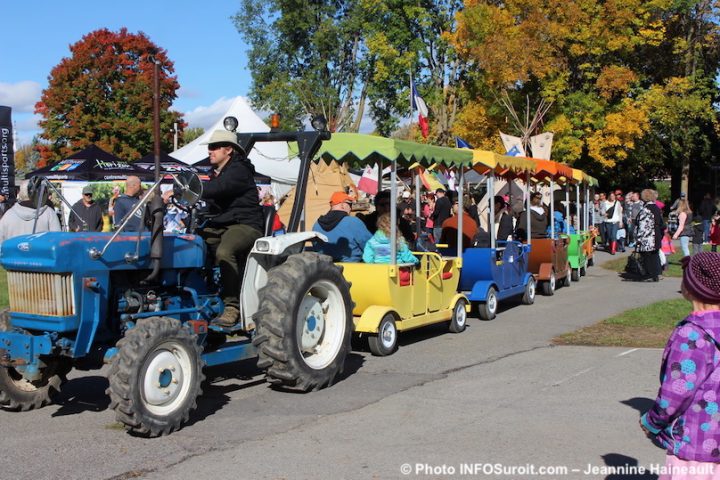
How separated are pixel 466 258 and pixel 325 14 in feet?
118

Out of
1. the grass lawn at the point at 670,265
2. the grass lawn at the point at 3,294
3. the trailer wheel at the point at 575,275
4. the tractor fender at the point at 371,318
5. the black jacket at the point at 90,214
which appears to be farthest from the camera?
the grass lawn at the point at 670,265

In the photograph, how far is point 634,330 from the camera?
10398 millimetres

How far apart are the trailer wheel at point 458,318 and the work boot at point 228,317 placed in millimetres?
4311

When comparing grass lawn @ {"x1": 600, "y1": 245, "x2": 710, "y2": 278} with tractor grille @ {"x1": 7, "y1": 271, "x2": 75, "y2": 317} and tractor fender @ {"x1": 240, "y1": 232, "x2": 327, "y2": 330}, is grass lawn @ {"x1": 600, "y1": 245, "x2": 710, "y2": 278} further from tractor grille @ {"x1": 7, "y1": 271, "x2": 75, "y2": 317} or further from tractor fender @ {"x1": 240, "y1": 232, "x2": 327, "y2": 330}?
tractor grille @ {"x1": 7, "y1": 271, "x2": 75, "y2": 317}

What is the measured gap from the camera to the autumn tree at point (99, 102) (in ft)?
173

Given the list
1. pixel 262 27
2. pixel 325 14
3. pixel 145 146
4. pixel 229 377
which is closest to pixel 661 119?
pixel 325 14

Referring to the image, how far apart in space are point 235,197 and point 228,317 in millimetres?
1096

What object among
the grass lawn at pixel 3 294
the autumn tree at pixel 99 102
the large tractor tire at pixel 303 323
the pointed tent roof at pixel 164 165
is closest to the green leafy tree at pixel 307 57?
the autumn tree at pixel 99 102

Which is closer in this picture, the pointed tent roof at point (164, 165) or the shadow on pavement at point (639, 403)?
the shadow on pavement at point (639, 403)

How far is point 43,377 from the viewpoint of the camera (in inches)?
254

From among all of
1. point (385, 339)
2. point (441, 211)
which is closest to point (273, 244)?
point (385, 339)

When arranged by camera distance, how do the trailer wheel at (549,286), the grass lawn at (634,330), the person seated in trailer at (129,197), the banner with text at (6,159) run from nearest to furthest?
the person seated in trailer at (129,197), the grass lawn at (634,330), the trailer wheel at (549,286), the banner with text at (6,159)

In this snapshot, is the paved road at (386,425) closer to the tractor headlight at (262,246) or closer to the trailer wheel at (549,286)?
the tractor headlight at (262,246)

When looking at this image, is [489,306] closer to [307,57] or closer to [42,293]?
[42,293]
